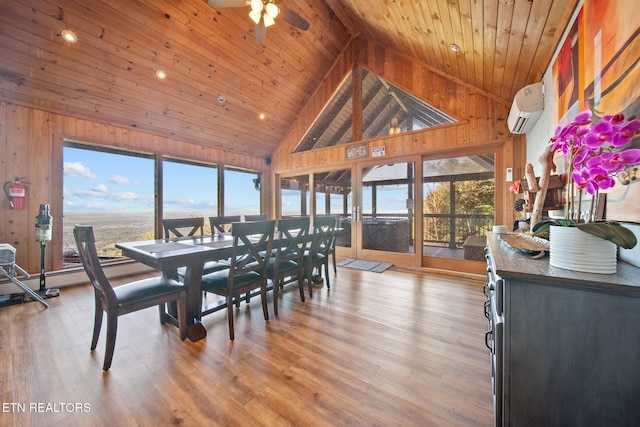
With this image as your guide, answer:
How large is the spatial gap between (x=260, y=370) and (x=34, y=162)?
415 centimetres

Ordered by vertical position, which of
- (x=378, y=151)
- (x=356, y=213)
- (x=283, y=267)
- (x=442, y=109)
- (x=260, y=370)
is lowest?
(x=260, y=370)

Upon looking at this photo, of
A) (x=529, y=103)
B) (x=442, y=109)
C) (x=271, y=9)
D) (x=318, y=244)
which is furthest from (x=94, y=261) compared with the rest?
(x=442, y=109)

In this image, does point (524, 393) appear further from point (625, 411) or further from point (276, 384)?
point (276, 384)

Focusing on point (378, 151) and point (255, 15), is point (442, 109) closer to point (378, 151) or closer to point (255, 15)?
point (378, 151)

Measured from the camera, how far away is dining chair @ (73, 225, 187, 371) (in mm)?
1725

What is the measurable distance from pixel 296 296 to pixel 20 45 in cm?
411

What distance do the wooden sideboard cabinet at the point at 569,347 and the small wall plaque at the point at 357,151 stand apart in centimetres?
411

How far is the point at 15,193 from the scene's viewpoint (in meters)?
3.19

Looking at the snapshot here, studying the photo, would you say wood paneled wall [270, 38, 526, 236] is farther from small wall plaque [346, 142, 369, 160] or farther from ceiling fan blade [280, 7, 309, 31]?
ceiling fan blade [280, 7, 309, 31]

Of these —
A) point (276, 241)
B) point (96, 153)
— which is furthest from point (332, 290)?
point (96, 153)

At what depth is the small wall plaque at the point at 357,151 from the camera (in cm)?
488

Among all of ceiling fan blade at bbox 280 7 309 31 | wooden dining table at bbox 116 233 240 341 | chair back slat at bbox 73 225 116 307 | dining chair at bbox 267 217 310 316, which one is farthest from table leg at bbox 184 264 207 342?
ceiling fan blade at bbox 280 7 309 31

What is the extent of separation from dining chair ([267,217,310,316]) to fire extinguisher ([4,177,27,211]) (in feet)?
11.0

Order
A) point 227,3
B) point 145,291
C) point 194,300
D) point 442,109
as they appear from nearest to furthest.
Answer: point 145,291 → point 194,300 → point 227,3 → point 442,109
